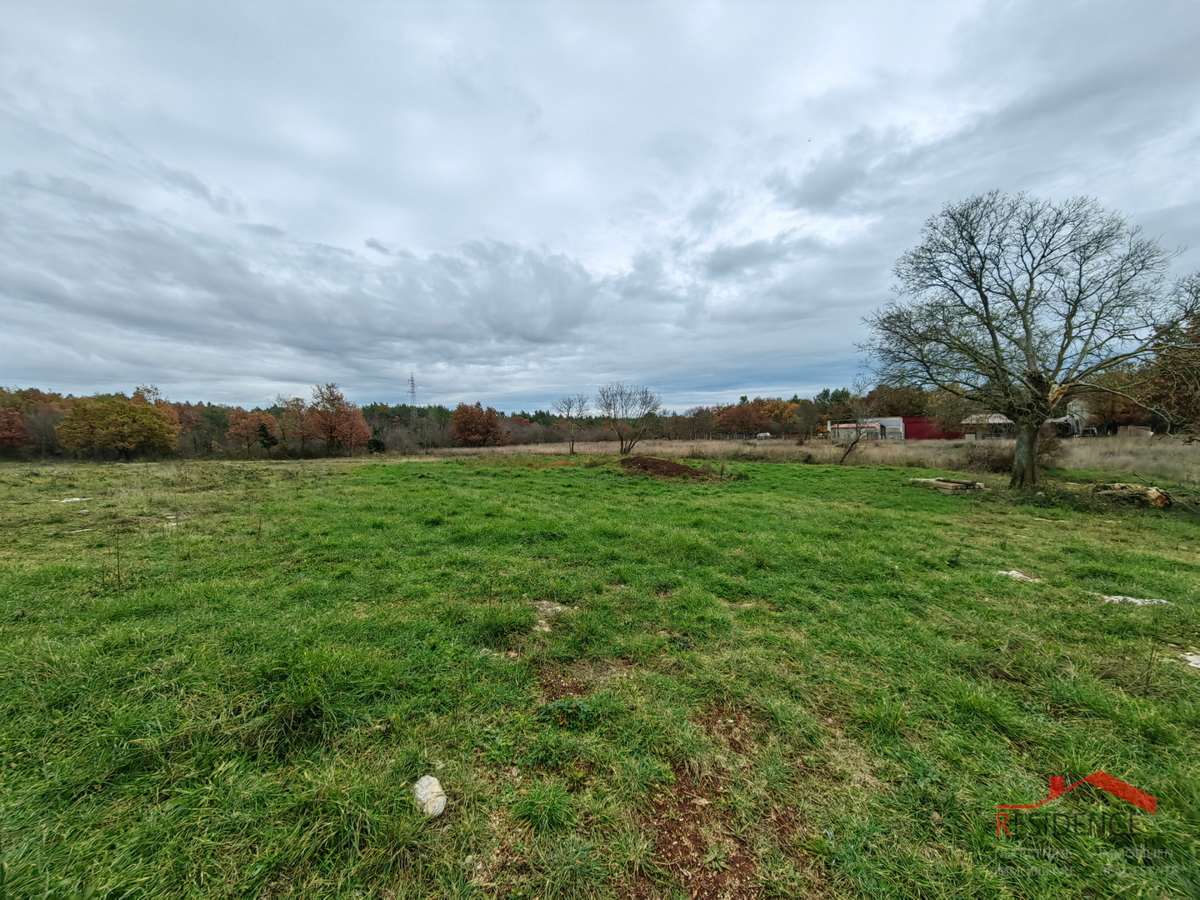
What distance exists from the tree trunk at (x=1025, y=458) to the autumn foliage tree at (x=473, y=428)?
47.1 m

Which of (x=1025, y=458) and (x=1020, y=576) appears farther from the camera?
(x=1025, y=458)

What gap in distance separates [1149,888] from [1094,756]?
0.96 m

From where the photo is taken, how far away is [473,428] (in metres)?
51.4

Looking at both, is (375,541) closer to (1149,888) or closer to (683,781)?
(683,781)

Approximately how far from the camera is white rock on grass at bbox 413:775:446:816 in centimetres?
202

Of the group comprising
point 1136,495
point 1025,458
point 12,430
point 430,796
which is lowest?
point 1136,495

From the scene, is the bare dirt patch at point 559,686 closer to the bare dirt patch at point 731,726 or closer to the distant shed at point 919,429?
the bare dirt patch at point 731,726

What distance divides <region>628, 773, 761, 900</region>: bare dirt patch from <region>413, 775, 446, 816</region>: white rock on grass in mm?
992

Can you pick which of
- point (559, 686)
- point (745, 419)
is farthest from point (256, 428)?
point (745, 419)

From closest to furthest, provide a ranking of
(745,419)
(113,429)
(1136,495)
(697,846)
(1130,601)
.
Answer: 1. (697,846)
2. (1130,601)
3. (1136,495)
4. (113,429)
5. (745,419)

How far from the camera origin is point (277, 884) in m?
1.65

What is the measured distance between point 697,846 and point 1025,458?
19353 millimetres

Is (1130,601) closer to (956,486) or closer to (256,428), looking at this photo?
(956,486)
